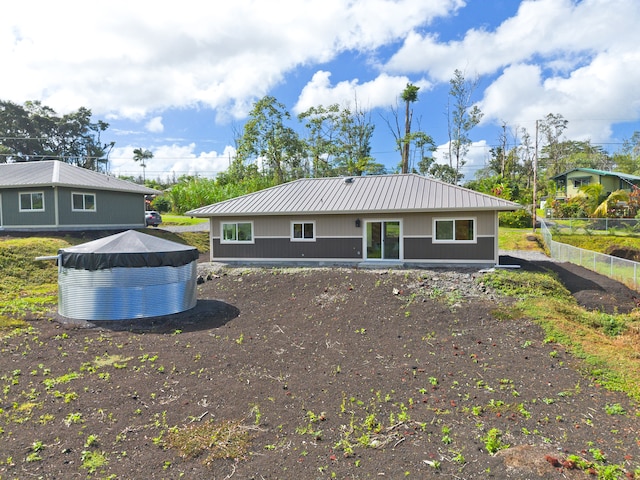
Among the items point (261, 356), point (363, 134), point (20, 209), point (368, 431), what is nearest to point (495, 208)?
point (261, 356)

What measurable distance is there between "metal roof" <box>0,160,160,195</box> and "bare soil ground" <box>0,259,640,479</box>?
12566 millimetres

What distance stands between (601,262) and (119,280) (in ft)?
52.7

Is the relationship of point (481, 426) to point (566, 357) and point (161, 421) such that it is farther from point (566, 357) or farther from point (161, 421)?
point (161, 421)

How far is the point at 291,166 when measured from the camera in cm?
3697

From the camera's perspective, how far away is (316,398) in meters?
5.14

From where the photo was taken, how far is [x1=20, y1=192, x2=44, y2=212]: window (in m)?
19.4

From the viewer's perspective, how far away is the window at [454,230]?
14.0 meters

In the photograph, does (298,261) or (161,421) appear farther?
(298,261)

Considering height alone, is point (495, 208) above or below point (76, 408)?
above

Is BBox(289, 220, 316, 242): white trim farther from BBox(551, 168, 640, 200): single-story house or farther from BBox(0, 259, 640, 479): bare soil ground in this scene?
BBox(551, 168, 640, 200): single-story house

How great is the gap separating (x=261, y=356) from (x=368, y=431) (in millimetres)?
2739

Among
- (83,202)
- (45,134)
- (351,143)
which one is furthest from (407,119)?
(45,134)

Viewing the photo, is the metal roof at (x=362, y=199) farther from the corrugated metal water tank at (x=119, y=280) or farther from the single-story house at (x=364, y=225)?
the corrugated metal water tank at (x=119, y=280)

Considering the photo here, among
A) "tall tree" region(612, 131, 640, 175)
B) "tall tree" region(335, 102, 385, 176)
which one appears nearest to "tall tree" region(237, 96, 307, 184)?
"tall tree" region(335, 102, 385, 176)
